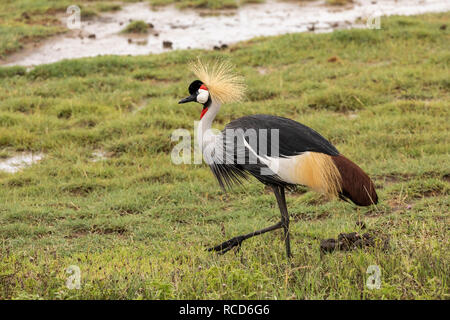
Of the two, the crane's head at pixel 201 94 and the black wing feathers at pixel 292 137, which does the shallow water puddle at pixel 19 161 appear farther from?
the black wing feathers at pixel 292 137

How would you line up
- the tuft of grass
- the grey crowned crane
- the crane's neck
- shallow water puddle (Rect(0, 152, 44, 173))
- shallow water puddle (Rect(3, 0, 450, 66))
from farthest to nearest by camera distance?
1. the tuft of grass
2. shallow water puddle (Rect(3, 0, 450, 66))
3. shallow water puddle (Rect(0, 152, 44, 173))
4. the crane's neck
5. the grey crowned crane

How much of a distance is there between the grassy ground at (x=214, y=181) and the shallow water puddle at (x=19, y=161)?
0.45ft

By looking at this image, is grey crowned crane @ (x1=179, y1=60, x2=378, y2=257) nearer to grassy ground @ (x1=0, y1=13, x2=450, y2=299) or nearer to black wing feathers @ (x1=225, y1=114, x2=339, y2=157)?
black wing feathers @ (x1=225, y1=114, x2=339, y2=157)

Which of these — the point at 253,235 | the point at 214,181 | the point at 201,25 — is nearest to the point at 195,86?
the point at 253,235

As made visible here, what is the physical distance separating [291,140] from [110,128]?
399cm

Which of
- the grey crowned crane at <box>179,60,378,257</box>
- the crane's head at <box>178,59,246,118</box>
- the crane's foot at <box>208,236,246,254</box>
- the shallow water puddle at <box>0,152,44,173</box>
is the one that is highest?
the crane's head at <box>178,59,246,118</box>

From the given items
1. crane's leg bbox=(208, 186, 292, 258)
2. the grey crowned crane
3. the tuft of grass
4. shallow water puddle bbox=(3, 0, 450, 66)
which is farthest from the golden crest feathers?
the tuft of grass

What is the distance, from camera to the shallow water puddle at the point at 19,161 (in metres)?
7.41

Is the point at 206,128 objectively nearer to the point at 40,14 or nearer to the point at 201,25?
the point at 201,25

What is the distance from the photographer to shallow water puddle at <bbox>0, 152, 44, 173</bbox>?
24.3 feet

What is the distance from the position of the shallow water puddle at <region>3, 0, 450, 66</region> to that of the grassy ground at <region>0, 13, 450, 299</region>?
3.64ft

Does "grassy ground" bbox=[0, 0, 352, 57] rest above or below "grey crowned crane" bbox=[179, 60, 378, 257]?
above

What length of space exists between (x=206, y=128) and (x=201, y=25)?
8.58m

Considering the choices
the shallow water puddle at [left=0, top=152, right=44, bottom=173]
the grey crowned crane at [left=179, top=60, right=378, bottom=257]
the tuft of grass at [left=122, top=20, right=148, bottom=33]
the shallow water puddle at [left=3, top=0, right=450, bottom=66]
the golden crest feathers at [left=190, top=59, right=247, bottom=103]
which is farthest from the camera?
the tuft of grass at [left=122, top=20, right=148, bottom=33]
